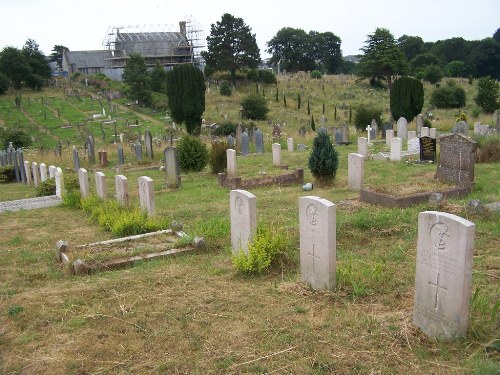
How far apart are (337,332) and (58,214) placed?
976 cm

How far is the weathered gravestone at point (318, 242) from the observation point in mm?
5523

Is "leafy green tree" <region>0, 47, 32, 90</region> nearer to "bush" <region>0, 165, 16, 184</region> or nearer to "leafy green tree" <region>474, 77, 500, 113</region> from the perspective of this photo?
"bush" <region>0, 165, 16, 184</region>

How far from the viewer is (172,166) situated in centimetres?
1570

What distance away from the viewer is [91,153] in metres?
23.8

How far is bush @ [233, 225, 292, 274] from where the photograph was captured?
6.30 metres

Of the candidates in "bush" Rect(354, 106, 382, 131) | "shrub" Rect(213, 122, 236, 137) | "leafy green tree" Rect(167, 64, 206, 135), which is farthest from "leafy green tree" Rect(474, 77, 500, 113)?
"leafy green tree" Rect(167, 64, 206, 135)

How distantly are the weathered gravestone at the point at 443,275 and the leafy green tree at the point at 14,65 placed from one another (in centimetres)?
6171

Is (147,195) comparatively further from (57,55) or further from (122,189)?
(57,55)

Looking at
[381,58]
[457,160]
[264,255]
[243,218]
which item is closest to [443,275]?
[264,255]

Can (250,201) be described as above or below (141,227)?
above

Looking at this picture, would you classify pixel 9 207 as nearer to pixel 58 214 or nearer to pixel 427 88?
pixel 58 214

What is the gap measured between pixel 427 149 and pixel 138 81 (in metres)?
40.0

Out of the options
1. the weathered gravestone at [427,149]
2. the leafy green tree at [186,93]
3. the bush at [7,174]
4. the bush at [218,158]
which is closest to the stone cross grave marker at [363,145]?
the weathered gravestone at [427,149]

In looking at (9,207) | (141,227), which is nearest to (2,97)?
(9,207)
